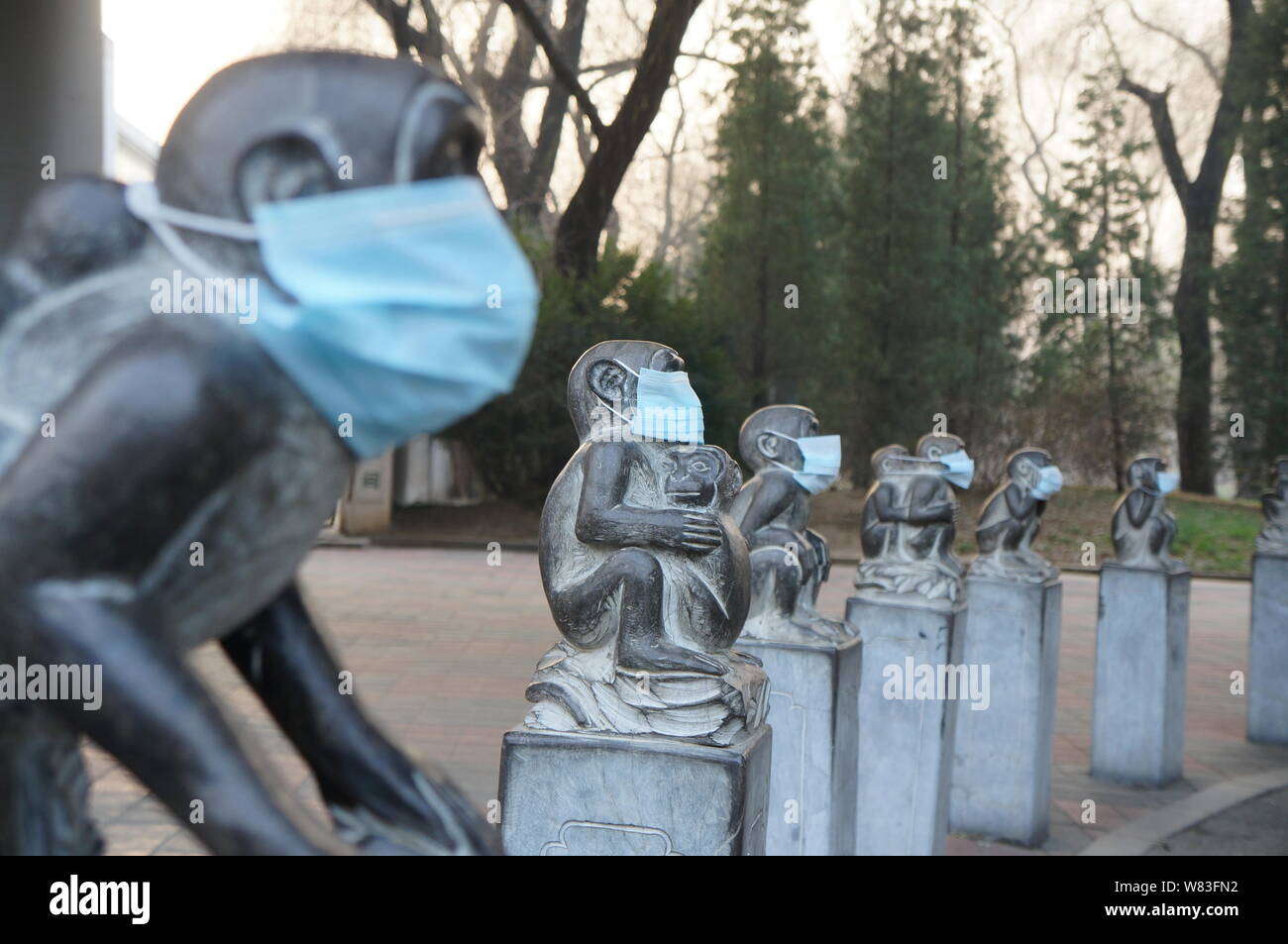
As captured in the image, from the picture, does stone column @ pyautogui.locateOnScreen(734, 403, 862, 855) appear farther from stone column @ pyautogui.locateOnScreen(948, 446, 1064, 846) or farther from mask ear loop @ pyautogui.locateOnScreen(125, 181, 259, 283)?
mask ear loop @ pyautogui.locateOnScreen(125, 181, 259, 283)

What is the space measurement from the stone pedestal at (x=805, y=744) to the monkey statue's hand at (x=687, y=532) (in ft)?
4.49

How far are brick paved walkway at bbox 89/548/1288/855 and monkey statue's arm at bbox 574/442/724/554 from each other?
40.4 inches

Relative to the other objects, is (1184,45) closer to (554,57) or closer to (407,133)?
(554,57)

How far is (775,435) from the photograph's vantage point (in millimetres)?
4629

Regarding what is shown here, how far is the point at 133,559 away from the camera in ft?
3.09

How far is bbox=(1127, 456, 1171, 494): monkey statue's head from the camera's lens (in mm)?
7492

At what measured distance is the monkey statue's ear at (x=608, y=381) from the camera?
324 centimetres

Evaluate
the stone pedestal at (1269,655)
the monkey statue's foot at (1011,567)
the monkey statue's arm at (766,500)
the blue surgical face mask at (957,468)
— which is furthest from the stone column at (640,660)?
the stone pedestal at (1269,655)

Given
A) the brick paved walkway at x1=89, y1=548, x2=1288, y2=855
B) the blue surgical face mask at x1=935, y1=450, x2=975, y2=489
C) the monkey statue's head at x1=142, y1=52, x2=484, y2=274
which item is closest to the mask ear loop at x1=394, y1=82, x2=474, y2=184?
the monkey statue's head at x1=142, y1=52, x2=484, y2=274

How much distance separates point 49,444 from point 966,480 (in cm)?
540

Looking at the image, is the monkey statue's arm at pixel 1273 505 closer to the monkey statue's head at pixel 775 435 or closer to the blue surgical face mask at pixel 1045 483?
Result: the blue surgical face mask at pixel 1045 483

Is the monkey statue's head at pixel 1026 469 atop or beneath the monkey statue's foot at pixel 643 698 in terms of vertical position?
atop

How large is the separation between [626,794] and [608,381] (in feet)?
3.45

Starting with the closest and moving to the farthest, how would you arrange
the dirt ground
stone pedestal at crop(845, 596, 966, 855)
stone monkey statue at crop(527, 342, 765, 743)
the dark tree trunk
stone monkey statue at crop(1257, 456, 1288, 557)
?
stone monkey statue at crop(527, 342, 765, 743), stone pedestal at crop(845, 596, 966, 855), stone monkey statue at crop(1257, 456, 1288, 557), the dirt ground, the dark tree trunk
